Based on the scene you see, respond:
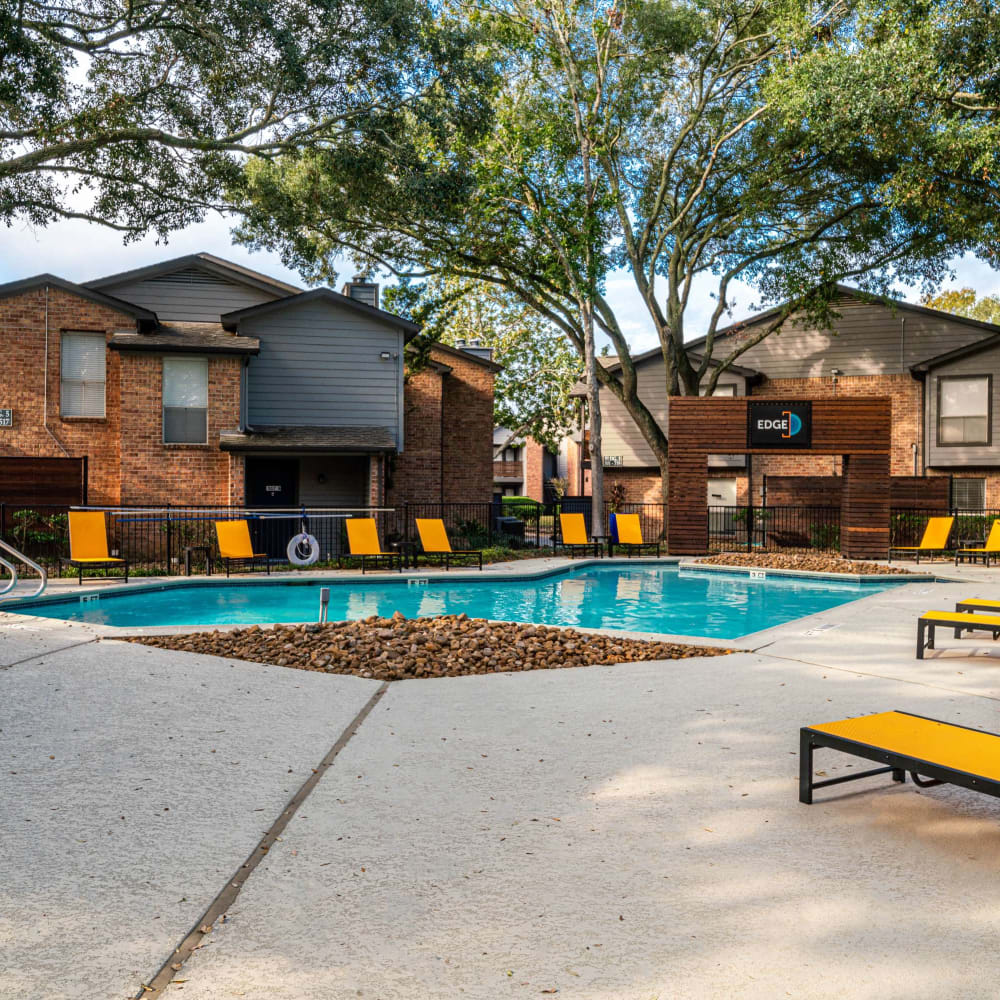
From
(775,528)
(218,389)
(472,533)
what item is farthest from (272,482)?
(775,528)

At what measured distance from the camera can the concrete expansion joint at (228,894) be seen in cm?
257

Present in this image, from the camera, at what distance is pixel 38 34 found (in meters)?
13.4

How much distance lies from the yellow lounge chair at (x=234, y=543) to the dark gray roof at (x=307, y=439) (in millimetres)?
3259

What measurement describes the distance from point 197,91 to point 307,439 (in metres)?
7.39

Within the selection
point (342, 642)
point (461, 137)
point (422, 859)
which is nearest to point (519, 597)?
point (342, 642)

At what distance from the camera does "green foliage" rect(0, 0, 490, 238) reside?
13.2 metres

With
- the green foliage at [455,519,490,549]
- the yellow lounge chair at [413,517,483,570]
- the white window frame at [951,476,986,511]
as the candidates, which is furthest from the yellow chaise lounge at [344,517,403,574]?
the white window frame at [951,476,986,511]

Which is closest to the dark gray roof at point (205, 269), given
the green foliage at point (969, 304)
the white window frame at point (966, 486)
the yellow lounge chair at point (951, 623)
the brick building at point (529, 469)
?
the yellow lounge chair at point (951, 623)

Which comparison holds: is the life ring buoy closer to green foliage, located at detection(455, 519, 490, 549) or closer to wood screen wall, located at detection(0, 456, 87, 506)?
wood screen wall, located at detection(0, 456, 87, 506)

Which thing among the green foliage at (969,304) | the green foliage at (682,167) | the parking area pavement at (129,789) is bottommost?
the parking area pavement at (129,789)

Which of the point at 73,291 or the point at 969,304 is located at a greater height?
the point at 969,304

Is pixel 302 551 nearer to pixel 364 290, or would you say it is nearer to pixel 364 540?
pixel 364 540

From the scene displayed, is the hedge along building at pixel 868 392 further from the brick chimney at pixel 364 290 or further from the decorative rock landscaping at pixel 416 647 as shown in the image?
the decorative rock landscaping at pixel 416 647

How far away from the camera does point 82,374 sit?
18953 mm
